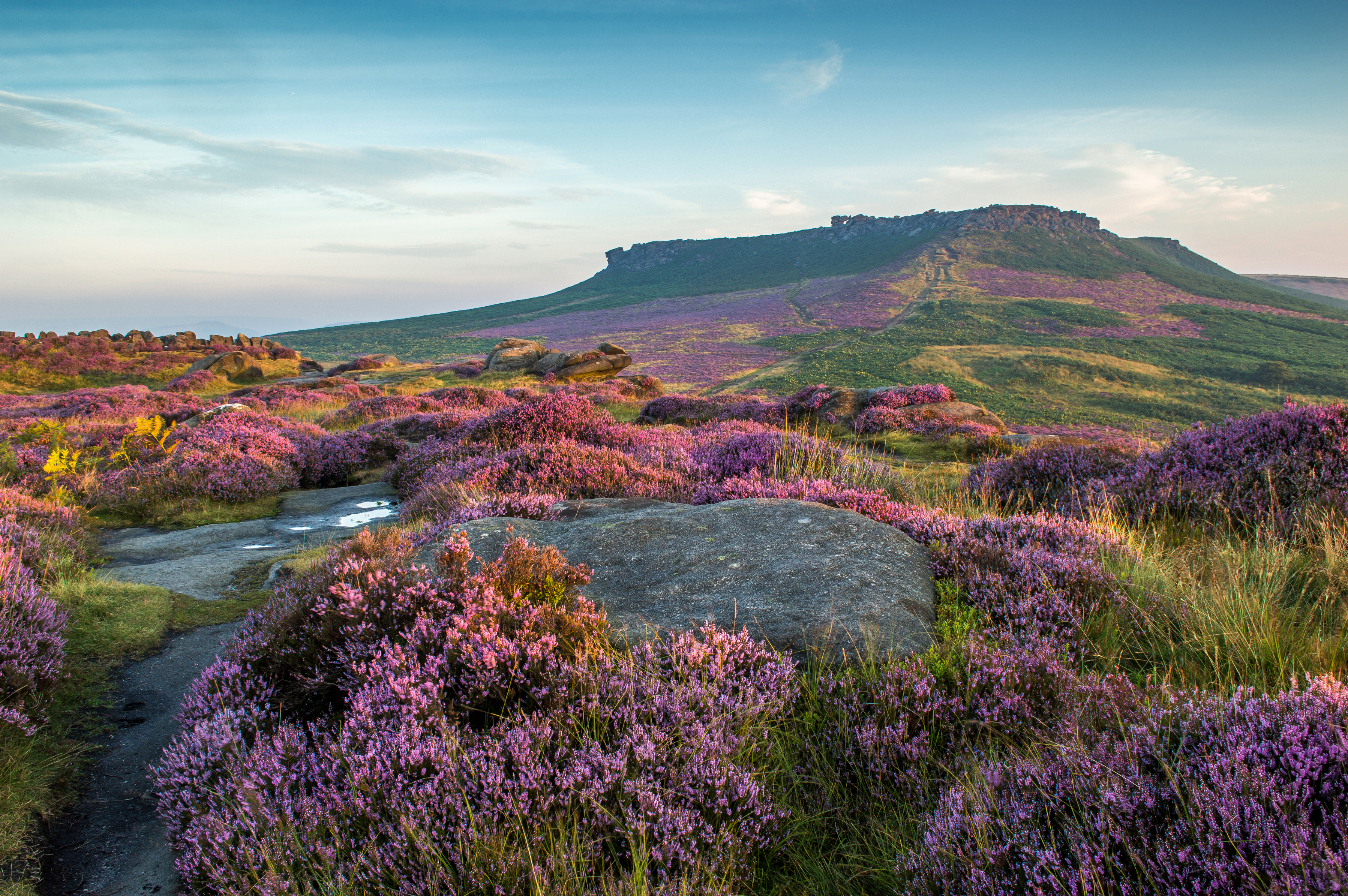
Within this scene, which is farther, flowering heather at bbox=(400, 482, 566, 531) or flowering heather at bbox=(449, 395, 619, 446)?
flowering heather at bbox=(449, 395, 619, 446)

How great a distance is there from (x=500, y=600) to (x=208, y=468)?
8.72m

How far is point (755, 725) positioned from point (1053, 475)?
24.7 ft

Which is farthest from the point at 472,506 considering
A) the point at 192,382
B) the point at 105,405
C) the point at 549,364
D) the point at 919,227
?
the point at 919,227

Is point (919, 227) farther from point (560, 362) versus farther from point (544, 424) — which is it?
point (544, 424)

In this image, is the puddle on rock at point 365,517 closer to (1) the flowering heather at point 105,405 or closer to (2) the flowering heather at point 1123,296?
(1) the flowering heather at point 105,405

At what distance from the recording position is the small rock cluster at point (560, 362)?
1444 inches

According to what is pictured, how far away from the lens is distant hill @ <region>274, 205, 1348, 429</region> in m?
49.8

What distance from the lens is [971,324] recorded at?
75.1 metres

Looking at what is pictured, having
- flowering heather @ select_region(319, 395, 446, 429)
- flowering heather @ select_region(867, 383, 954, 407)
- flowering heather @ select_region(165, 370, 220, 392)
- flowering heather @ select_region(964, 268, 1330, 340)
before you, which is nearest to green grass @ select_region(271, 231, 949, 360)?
A: flowering heather @ select_region(964, 268, 1330, 340)

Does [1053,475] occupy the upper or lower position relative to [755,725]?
lower

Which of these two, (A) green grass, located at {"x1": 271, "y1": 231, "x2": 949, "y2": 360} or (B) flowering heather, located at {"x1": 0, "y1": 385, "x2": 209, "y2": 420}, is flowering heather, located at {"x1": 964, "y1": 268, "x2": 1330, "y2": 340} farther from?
(B) flowering heather, located at {"x1": 0, "y1": 385, "x2": 209, "y2": 420}

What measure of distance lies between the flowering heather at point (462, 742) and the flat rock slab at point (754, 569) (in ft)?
1.50

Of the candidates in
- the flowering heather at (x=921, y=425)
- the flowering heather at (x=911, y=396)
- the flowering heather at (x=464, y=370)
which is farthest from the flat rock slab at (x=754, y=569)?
the flowering heather at (x=464, y=370)

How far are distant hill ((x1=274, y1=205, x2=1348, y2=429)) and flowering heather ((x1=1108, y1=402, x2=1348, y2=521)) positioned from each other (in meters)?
35.3
